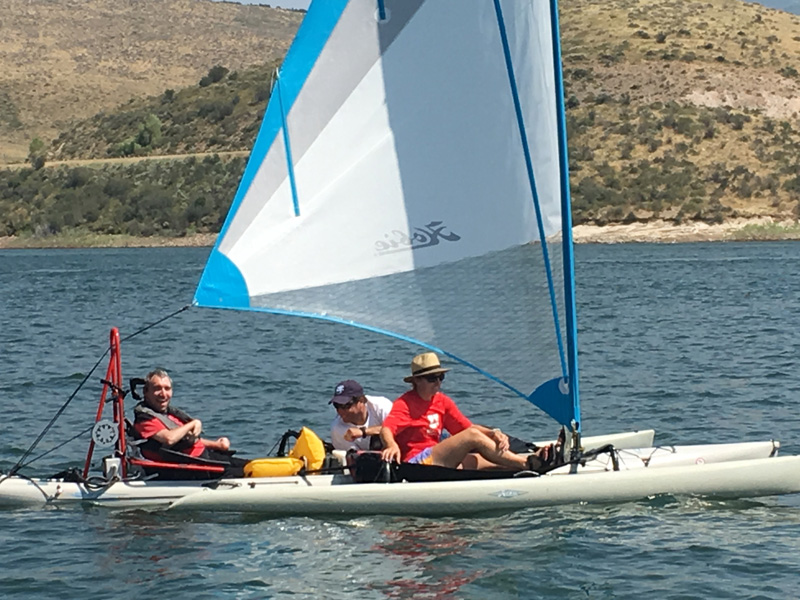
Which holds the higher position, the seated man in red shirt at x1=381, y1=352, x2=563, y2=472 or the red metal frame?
the red metal frame

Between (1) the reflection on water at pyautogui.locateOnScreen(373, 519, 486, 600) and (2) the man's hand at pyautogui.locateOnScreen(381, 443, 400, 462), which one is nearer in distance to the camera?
(1) the reflection on water at pyautogui.locateOnScreen(373, 519, 486, 600)

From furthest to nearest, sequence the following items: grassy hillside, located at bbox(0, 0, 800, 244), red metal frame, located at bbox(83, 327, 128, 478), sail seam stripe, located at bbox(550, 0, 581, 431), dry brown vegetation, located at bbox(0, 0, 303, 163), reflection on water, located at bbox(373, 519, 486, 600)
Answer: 1. dry brown vegetation, located at bbox(0, 0, 303, 163)
2. grassy hillside, located at bbox(0, 0, 800, 244)
3. red metal frame, located at bbox(83, 327, 128, 478)
4. sail seam stripe, located at bbox(550, 0, 581, 431)
5. reflection on water, located at bbox(373, 519, 486, 600)

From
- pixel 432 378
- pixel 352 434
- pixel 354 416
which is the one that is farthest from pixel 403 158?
pixel 352 434

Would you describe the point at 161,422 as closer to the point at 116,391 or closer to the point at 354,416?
the point at 116,391

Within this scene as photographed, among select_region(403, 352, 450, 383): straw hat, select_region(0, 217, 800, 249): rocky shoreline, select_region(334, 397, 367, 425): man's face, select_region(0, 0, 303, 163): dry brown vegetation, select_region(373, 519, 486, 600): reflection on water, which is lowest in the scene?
select_region(373, 519, 486, 600): reflection on water

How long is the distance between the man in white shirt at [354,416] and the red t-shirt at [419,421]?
1.26 ft

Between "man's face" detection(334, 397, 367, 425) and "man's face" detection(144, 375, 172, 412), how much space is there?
1532 mm

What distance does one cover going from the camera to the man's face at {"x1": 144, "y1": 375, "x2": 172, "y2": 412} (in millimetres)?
12500

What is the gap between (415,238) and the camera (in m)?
12.2

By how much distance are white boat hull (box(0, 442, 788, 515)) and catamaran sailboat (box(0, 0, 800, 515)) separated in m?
0.02

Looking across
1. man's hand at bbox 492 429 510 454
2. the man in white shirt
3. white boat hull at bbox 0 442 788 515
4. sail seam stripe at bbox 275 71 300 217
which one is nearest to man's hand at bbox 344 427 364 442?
the man in white shirt

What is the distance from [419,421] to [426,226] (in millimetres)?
1718

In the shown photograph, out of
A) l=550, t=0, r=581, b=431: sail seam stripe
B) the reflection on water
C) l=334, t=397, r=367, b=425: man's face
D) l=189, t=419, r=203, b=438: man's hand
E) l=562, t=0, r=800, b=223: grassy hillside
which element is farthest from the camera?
l=562, t=0, r=800, b=223: grassy hillside

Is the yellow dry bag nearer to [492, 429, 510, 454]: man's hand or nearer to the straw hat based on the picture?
the straw hat
